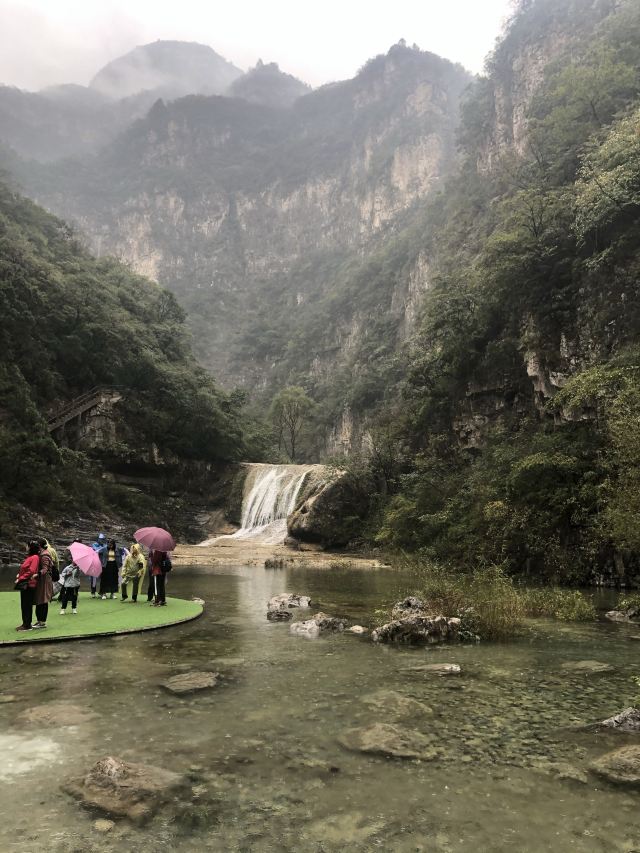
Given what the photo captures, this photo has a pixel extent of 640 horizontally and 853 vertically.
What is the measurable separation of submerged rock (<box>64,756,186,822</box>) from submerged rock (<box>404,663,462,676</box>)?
144 inches

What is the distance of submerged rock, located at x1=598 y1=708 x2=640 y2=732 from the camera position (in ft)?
15.5

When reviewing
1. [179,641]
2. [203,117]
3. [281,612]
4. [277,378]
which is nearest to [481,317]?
[281,612]

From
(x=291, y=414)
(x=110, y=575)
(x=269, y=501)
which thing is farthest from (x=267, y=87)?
(x=110, y=575)

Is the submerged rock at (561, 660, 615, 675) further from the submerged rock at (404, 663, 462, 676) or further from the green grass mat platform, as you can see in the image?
the green grass mat platform

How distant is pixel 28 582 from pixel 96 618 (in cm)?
187

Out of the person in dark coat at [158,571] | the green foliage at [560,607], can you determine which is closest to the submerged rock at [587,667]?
the green foliage at [560,607]

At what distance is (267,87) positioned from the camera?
194500 mm

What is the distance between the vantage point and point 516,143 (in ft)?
174

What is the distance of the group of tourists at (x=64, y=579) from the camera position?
8.25 m

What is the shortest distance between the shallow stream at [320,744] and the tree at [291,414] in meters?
53.0

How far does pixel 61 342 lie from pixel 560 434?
99.7 ft

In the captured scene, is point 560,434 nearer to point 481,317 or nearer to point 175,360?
point 481,317

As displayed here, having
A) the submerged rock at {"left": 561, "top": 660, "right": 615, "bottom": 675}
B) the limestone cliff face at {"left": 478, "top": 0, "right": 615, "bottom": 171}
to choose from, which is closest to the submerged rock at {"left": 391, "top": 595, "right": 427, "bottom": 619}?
the submerged rock at {"left": 561, "top": 660, "right": 615, "bottom": 675}

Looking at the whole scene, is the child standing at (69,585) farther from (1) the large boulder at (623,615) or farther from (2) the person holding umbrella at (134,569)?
(1) the large boulder at (623,615)
